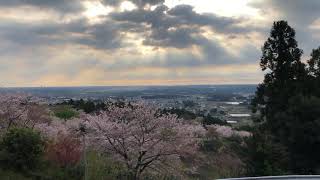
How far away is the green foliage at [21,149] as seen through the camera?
2300 centimetres

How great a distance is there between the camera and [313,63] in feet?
120

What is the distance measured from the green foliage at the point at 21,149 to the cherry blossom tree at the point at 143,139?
114 inches

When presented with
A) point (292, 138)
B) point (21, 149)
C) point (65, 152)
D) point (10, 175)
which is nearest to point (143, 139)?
point (65, 152)

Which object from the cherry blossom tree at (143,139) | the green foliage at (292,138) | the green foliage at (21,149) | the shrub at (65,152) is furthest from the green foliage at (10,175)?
the green foliage at (292,138)

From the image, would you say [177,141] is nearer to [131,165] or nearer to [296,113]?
[131,165]

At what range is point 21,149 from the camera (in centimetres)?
2327

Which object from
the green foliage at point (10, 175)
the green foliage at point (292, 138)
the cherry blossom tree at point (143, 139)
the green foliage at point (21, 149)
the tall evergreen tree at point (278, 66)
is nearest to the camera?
the green foliage at point (10, 175)

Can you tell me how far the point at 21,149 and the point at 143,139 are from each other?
6.07m

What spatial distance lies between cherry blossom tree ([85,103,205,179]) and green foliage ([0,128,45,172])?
9.52ft

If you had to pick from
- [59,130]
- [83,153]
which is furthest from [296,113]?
[59,130]

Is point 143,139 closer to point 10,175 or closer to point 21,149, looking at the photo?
point 21,149

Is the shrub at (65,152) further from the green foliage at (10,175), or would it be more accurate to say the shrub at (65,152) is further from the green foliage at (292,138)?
the green foliage at (292,138)

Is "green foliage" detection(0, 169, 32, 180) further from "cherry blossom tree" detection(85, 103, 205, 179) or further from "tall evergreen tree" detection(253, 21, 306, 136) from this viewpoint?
"tall evergreen tree" detection(253, 21, 306, 136)

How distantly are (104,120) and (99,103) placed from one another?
28.1 metres
